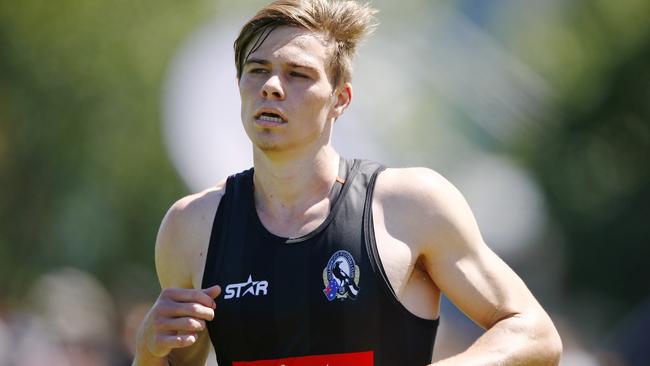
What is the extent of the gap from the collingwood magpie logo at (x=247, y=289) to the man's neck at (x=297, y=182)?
337 mm

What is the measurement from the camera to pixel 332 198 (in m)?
4.50

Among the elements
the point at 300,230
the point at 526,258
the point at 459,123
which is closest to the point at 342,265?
the point at 300,230

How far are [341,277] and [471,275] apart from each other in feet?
1.67

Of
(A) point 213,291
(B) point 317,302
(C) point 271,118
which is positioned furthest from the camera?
(C) point 271,118

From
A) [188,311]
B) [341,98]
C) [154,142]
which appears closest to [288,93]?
[341,98]

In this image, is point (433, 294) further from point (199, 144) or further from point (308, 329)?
point (199, 144)

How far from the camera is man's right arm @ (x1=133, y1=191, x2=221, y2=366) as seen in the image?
4.05 m

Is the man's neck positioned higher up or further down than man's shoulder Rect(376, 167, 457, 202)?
higher up

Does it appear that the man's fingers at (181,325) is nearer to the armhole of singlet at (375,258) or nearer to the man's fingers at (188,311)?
the man's fingers at (188,311)

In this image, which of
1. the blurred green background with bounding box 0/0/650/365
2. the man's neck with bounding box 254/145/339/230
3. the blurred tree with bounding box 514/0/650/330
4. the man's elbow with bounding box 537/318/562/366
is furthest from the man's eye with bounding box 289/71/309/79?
the blurred tree with bounding box 514/0/650/330

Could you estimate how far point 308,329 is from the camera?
424 centimetres

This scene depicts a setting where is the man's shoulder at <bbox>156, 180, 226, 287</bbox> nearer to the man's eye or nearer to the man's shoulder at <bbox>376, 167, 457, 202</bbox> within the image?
the man's eye

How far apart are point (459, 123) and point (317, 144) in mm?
8156

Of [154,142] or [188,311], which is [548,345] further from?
[154,142]
